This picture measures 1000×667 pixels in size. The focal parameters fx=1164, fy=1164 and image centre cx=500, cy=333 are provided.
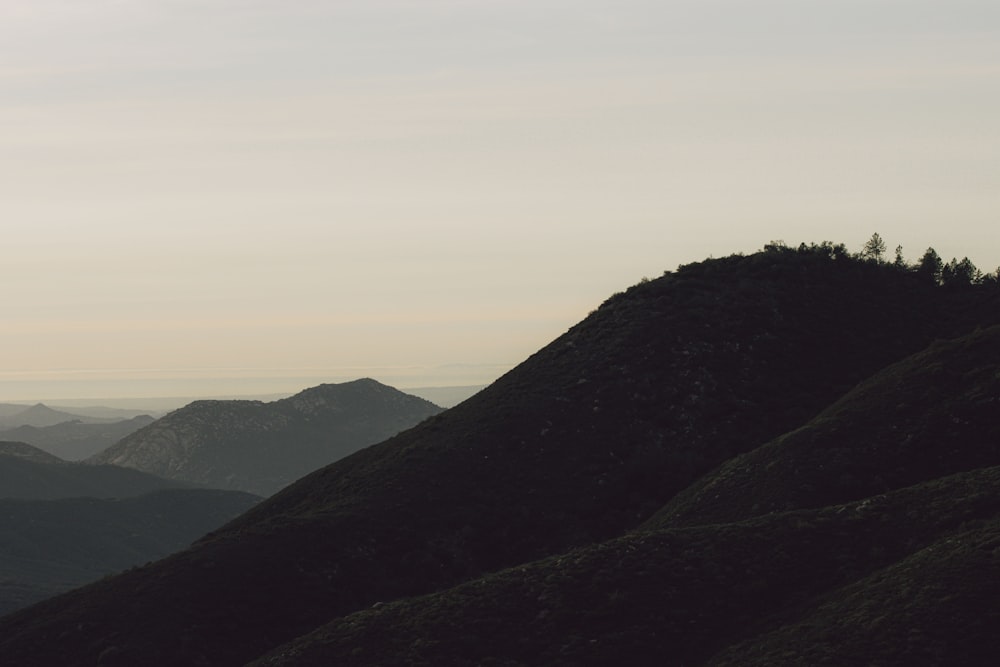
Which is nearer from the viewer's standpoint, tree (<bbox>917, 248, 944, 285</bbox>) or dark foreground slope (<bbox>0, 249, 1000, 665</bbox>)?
dark foreground slope (<bbox>0, 249, 1000, 665</bbox>)

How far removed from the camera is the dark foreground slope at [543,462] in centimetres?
7050

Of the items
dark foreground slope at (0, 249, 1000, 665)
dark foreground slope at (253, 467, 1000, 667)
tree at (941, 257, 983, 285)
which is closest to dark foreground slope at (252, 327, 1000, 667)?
dark foreground slope at (253, 467, 1000, 667)

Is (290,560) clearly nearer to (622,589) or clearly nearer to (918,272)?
(622,589)

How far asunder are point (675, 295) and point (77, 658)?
67158 millimetres

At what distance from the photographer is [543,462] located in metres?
87.8

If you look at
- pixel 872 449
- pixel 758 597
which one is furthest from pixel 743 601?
pixel 872 449

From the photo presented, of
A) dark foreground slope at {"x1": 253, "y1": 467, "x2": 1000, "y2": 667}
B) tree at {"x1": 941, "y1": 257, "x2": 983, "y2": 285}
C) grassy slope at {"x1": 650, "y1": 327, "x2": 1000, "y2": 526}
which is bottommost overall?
dark foreground slope at {"x1": 253, "y1": 467, "x2": 1000, "y2": 667}

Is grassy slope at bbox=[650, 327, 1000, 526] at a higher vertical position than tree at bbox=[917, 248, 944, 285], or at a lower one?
lower

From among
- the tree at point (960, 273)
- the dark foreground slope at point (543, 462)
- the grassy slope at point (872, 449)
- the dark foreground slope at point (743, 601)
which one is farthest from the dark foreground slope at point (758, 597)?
the tree at point (960, 273)

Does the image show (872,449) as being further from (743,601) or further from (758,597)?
(743,601)

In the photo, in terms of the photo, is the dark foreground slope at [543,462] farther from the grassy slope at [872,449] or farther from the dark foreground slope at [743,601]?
the grassy slope at [872,449]

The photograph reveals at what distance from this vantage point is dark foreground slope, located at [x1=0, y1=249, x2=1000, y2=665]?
70500 millimetres

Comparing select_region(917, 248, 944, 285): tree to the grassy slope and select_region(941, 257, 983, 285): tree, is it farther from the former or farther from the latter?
the grassy slope

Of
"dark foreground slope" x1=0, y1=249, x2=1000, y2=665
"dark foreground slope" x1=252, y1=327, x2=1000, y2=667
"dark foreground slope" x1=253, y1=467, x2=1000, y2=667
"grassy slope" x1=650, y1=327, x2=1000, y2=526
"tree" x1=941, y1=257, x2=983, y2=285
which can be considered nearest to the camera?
"dark foreground slope" x1=253, y1=467, x2=1000, y2=667
